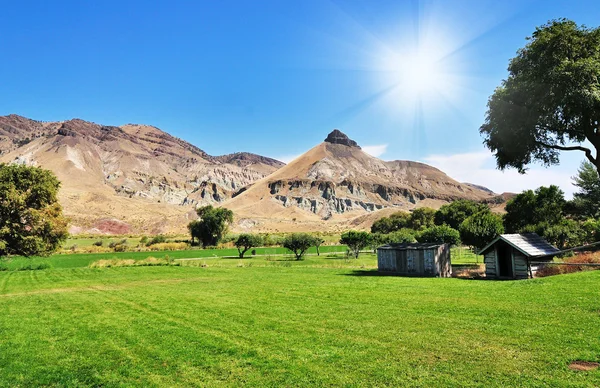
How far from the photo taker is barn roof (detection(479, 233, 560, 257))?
28316mm

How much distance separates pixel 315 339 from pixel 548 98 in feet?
86.2

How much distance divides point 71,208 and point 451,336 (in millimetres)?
172249

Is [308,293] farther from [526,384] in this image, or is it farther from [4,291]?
[4,291]

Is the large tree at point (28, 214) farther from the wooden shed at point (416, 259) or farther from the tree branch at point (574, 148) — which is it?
the tree branch at point (574, 148)

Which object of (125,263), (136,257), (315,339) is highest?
(136,257)

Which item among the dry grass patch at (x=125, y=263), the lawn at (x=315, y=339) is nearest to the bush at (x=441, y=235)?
the lawn at (x=315, y=339)

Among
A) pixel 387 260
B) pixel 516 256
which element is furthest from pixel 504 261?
pixel 387 260

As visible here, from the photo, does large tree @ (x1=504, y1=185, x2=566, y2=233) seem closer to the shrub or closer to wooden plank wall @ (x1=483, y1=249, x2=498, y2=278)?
wooden plank wall @ (x1=483, y1=249, x2=498, y2=278)

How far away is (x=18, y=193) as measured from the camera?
125 ft

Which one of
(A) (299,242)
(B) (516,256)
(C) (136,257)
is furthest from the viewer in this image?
(C) (136,257)

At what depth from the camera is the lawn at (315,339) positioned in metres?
8.70

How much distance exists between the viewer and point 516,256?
2892cm

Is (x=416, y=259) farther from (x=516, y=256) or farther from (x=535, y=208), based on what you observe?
(x=535, y=208)

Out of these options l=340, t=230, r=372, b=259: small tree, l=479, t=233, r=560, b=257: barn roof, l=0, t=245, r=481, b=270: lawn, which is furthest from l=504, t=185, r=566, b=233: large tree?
l=340, t=230, r=372, b=259: small tree
